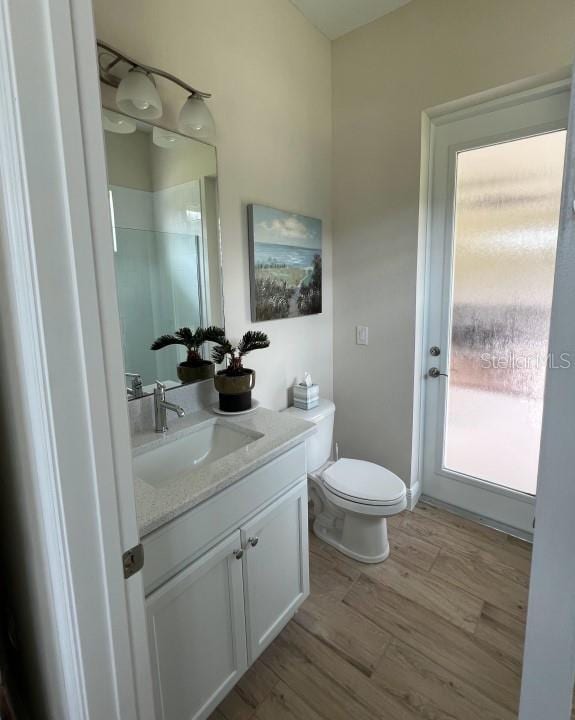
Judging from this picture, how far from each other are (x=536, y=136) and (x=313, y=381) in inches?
67.2

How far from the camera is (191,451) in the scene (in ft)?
5.10

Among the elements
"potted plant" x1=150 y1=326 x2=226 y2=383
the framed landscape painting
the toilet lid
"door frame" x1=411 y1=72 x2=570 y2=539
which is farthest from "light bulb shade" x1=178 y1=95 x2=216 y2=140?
the toilet lid

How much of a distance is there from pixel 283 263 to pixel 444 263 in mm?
949

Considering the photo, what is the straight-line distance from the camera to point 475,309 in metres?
2.18

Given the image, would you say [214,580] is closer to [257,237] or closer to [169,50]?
[257,237]

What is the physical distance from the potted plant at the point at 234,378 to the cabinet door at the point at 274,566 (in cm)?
43

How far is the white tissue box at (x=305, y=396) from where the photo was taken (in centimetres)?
218

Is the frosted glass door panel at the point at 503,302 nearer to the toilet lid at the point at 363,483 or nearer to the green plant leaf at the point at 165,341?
the toilet lid at the point at 363,483

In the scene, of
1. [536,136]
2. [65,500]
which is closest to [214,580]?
[65,500]

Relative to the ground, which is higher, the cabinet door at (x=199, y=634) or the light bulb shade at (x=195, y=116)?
the light bulb shade at (x=195, y=116)

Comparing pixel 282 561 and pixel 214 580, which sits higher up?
pixel 214 580

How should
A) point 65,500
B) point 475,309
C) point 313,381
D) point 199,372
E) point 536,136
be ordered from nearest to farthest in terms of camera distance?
point 65,500
point 199,372
point 536,136
point 475,309
point 313,381

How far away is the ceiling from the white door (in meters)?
0.63

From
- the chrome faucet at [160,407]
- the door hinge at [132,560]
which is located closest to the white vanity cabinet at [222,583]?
the door hinge at [132,560]
